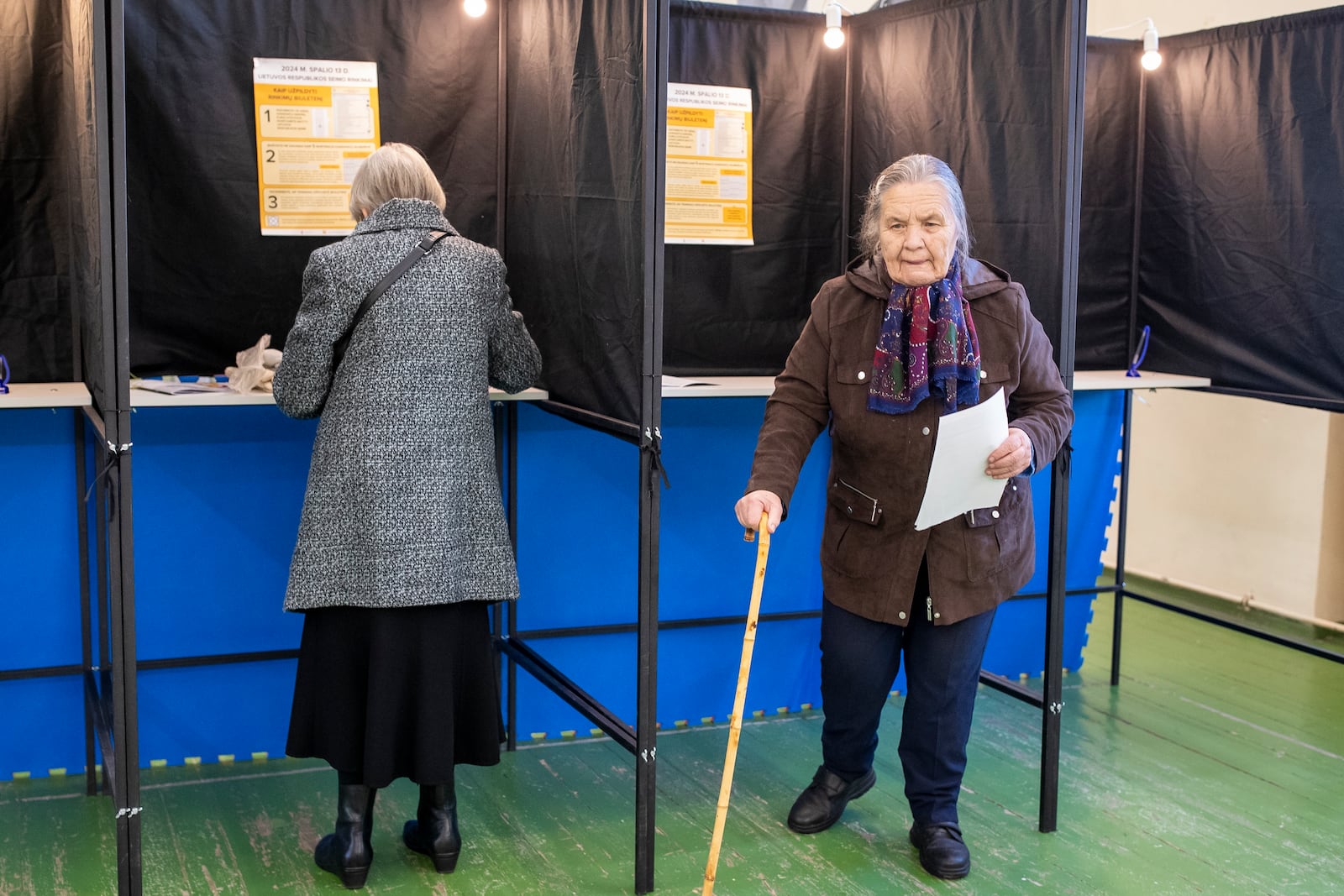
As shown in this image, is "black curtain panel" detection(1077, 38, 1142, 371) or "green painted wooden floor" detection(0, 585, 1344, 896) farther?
"black curtain panel" detection(1077, 38, 1142, 371)

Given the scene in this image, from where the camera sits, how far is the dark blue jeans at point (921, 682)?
2818 millimetres

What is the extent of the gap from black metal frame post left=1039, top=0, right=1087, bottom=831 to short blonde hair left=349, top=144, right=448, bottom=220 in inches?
53.8

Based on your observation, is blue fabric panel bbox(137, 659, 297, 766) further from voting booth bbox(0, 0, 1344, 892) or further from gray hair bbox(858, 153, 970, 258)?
gray hair bbox(858, 153, 970, 258)

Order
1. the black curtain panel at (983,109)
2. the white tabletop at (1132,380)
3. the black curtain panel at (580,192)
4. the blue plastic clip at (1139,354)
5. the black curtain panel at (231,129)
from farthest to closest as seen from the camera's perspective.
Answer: the blue plastic clip at (1139,354) → the white tabletop at (1132,380) → the black curtain panel at (231,129) → the black curtain panel at (983,109) → the black curtain panel at (580,192)

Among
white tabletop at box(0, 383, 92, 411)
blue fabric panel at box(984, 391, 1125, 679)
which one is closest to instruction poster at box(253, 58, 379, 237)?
white tabletop at box(0, 383, 92, 411)

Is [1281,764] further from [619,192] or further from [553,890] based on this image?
[619,192]

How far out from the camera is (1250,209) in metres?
3.77

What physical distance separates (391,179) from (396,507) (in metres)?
0.67

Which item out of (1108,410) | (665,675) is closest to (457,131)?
(665,675)

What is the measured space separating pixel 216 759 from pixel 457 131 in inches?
67.8

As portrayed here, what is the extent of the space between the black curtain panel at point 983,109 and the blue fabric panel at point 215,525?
174cm

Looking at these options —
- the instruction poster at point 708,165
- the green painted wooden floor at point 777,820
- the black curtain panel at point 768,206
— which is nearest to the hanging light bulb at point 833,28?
the black curtain panel at point 768,206

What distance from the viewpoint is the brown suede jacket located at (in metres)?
2.72

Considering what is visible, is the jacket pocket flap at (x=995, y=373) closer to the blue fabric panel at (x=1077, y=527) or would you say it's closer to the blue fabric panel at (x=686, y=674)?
the blue fabric panel at (x=686, y=674)
